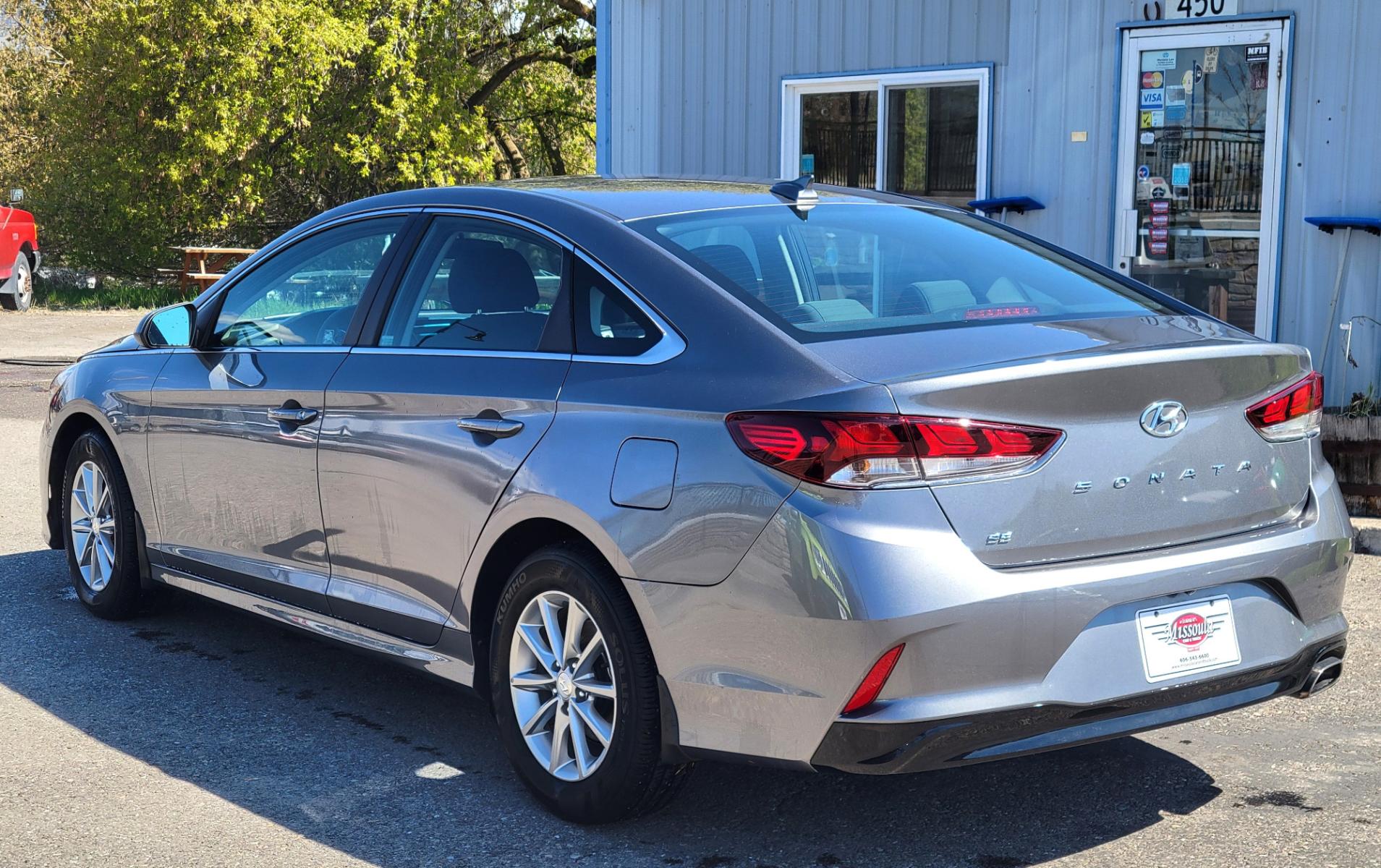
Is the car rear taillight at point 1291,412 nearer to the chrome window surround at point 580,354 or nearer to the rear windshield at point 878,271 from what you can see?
the rear windshield at point 878,271

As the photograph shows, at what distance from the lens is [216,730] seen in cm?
471

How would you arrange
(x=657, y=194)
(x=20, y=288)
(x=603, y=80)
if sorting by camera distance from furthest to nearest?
(x=20, y=288) → (x=603, y=80) → (x=657, y=194)

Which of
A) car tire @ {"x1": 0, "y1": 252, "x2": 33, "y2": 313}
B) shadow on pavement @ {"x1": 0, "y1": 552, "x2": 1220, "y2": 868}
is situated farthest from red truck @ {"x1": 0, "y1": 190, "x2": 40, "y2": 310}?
shadow on pavement @ {"x1": 0, "y1": 552, "x2": 1220, "y2": 868}

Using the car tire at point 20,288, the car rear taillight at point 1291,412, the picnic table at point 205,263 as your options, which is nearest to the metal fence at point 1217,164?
the car rear taillight at point 1291,412

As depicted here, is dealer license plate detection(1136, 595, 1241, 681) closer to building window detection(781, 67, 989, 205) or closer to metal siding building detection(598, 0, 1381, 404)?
metal siding building detection(598, 0, 1381, 404)

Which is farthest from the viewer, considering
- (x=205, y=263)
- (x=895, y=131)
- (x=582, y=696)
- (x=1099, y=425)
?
(x=205, y=263)

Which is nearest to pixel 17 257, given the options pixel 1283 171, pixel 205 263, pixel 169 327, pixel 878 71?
pixel 205 263

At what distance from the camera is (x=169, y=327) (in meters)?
5.54

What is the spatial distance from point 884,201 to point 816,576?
1789mm

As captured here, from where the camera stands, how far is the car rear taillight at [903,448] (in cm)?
324

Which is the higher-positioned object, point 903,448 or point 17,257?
point 903,448

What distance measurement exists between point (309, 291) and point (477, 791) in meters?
1.90

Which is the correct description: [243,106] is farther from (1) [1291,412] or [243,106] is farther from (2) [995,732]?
(2) [995,732]

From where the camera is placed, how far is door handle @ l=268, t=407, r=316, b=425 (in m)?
4.67
